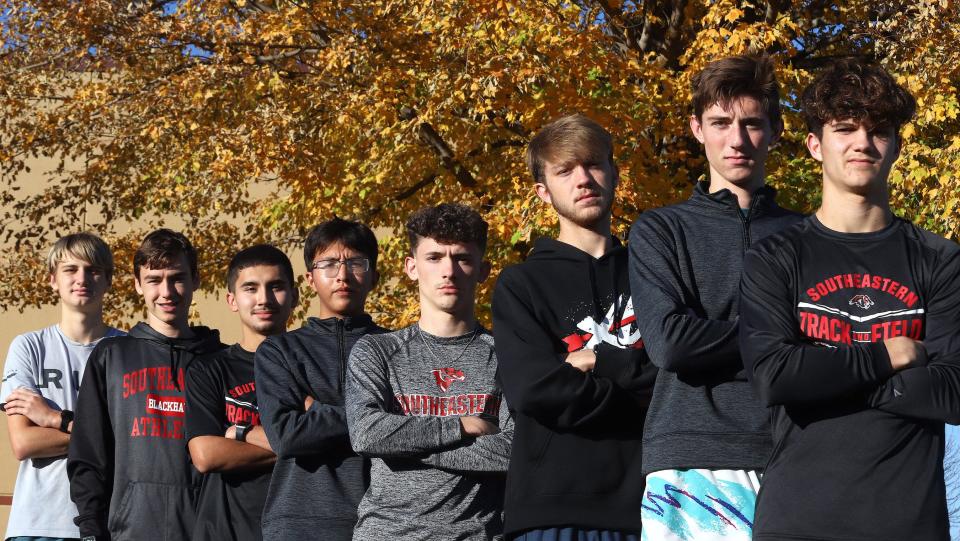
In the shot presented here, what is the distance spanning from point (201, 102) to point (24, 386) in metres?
6.55

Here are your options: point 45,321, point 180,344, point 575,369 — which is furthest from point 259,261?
point 45,321

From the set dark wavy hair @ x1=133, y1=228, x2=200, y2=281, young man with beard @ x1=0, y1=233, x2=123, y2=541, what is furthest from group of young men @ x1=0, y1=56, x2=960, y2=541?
dark wavy hair @ x1=133, y1=228, x2=200, y2=281

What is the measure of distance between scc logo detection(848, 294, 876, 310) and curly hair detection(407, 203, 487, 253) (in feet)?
5.51

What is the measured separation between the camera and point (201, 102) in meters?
12.5

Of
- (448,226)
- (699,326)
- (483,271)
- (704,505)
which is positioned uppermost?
(448,226)

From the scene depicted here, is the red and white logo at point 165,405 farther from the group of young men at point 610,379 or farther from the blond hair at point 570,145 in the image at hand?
the blond hair at point 570,145

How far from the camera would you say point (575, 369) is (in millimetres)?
3686

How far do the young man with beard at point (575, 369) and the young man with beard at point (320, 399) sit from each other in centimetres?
103

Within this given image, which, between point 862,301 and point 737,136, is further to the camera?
point 737,136

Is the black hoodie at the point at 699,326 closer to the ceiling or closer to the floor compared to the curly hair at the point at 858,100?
closer to the floor

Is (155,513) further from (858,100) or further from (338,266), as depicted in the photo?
(858,100)

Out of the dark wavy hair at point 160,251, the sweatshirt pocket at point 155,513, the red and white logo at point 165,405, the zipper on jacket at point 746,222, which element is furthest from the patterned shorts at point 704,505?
the dark wavy hair at point 160,251

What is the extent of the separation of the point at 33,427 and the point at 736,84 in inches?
159

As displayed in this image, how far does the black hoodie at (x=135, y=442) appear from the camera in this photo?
18.1 feet
